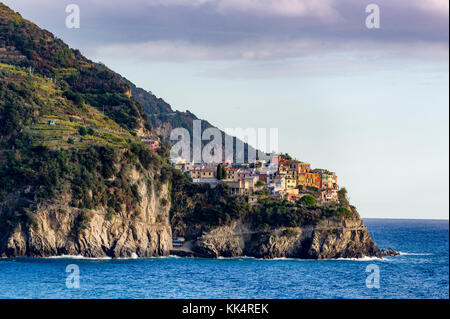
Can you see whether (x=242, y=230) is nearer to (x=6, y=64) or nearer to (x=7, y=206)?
(x=7, y=206)

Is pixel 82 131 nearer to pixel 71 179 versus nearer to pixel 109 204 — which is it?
pixel 71 179

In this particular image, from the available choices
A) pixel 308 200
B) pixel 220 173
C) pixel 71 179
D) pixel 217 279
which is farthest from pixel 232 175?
pixel 217 279

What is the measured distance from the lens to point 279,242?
282 ft

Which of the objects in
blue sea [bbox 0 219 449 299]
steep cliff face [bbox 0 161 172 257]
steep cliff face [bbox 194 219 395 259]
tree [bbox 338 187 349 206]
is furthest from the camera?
tree [bbox 338 187 349 206]

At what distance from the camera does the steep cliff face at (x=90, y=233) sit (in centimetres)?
7544

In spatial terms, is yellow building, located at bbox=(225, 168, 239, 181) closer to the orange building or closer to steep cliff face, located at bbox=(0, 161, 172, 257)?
the orange building

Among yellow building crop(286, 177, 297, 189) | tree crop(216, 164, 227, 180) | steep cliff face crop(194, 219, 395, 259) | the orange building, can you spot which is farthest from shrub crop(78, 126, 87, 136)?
the orange building

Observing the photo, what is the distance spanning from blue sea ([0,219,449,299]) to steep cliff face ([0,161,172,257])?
2.16 metres

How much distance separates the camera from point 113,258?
79.1 metres

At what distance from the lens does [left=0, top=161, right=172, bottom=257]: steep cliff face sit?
7544cm

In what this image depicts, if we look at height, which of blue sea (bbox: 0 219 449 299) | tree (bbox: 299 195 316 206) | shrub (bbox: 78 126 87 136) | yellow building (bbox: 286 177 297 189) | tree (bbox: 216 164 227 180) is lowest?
blue sea (bbox: 0 219 449 299)

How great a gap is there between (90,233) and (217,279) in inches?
667

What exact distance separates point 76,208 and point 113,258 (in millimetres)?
6524
